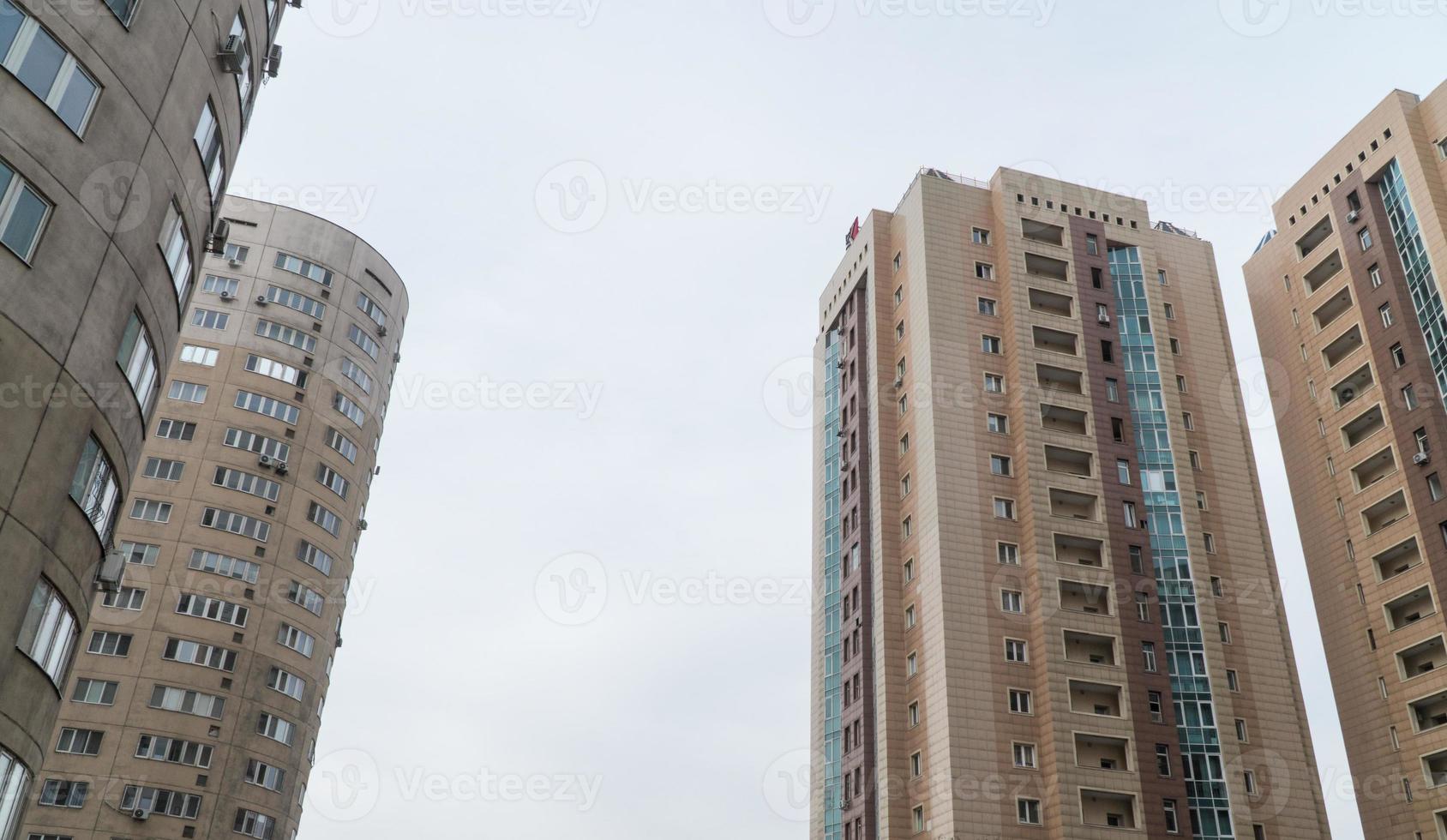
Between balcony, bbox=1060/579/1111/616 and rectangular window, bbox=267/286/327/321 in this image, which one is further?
rectangular window, bbox=267/286/327/321

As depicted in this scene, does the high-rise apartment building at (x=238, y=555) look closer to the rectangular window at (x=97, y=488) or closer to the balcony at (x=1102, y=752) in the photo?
the rectangular window at (x=97, y=488)

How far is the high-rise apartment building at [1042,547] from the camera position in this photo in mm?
58969

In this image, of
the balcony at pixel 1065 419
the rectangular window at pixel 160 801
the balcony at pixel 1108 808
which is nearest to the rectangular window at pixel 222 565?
the rectangular window at pixel 160 801

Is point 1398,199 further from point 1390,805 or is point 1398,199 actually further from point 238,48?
point 238,48

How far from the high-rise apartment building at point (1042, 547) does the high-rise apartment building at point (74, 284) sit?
1684 inches

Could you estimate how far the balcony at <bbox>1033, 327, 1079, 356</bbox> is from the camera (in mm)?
71688

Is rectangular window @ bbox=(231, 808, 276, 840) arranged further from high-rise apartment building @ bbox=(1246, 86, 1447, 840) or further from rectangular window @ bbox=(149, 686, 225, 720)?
high-rise apartment building @ bbox=(1246, 86, 1447, 840)

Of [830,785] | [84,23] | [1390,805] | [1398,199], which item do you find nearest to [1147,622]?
[1390,805]

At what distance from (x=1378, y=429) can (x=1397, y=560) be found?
26.5ft

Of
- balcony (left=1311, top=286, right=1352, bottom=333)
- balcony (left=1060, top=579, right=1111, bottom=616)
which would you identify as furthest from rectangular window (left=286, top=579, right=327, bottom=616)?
balcony (left=1311, top=286, right=1352, bottom=333)

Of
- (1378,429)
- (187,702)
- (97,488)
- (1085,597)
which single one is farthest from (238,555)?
(1378,429)

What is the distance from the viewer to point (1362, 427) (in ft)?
233

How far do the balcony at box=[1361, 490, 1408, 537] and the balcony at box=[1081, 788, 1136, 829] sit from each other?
23.4 metres

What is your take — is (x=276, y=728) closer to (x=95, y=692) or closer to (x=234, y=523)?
(x=95, y=692)
